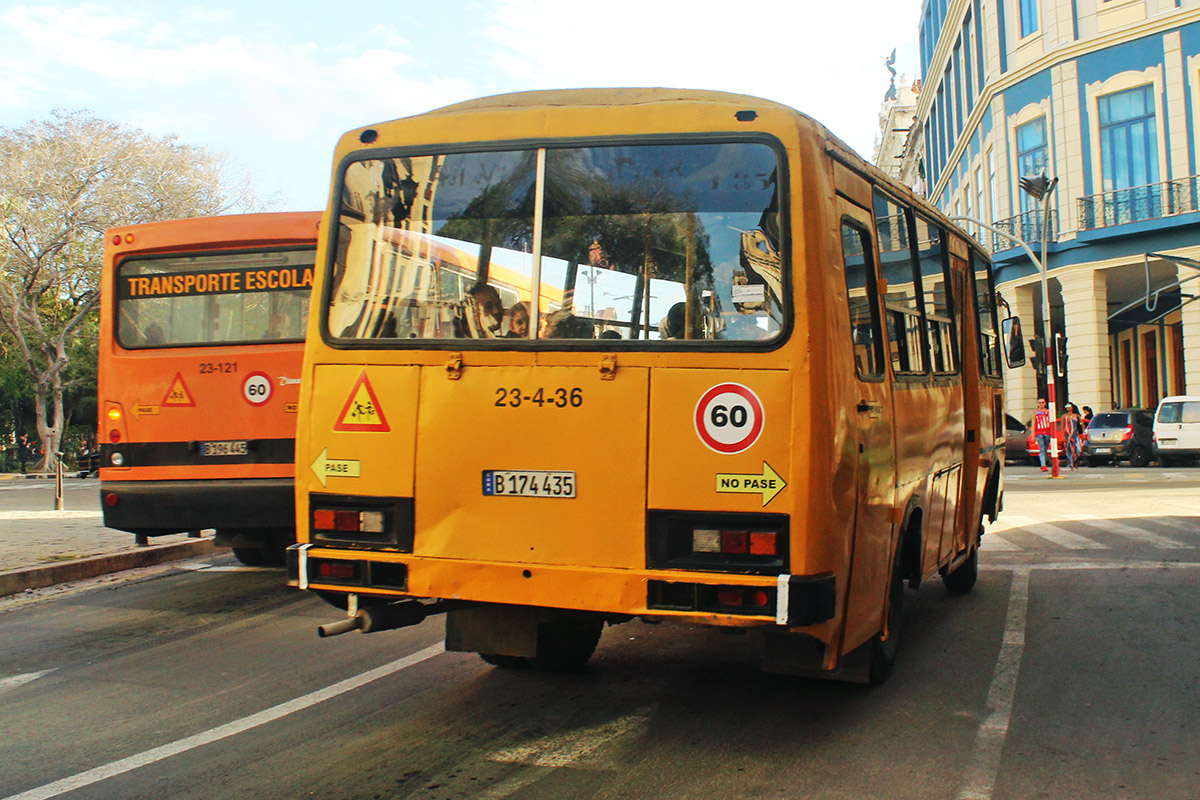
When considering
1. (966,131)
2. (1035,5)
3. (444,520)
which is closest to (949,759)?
(444,520)

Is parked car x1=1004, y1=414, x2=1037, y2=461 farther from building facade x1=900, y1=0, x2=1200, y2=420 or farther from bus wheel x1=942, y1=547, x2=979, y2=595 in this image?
bus wheel x1=942, y1=547, x2=979, y2=595

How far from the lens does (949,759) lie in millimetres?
4863

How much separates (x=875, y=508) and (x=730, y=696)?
4.34 ft

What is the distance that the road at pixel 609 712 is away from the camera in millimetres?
4598

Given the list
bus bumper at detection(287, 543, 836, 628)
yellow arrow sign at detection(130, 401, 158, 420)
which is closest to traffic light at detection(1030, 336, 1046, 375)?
bus bumper at detection(287, 543, 836, 628)

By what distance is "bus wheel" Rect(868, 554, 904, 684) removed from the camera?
235 inches

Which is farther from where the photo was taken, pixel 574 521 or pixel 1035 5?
pixel 1035 5

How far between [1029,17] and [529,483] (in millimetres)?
35996

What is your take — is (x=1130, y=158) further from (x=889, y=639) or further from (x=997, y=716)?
(x=997, y=716)

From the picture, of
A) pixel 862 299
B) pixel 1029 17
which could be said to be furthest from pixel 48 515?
pixel 1029 17

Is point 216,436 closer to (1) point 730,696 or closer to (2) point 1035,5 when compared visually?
(1) point 730,696

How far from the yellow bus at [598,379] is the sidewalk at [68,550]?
20.6ft

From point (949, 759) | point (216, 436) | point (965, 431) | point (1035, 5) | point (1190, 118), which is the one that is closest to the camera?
point (949, 759)

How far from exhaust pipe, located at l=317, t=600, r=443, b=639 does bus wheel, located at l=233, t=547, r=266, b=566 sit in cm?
619
